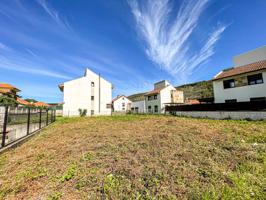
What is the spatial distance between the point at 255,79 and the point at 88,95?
24951 millimetres

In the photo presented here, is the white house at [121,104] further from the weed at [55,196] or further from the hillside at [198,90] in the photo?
the weed at [55,196]

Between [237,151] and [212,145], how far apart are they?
748 millimetres

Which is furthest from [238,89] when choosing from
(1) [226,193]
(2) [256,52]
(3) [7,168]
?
(3) [7,168]

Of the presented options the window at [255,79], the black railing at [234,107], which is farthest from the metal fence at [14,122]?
the window at [255,79]

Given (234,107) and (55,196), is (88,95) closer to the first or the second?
(234,107)

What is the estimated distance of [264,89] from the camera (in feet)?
40.1

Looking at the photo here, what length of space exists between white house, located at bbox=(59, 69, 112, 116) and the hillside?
30.2 m

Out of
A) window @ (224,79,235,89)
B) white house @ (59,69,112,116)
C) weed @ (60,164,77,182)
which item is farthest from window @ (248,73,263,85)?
white house @ (59,69,112,116)

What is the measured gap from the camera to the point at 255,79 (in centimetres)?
1298

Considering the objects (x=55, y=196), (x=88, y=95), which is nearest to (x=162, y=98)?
(x=88, y=95)

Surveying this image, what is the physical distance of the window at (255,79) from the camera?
497 inches

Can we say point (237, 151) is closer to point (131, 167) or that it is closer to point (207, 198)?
point (207, 198)

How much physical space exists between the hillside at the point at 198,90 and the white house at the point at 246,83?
25648mm

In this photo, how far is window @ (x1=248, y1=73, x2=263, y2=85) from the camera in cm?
1262
